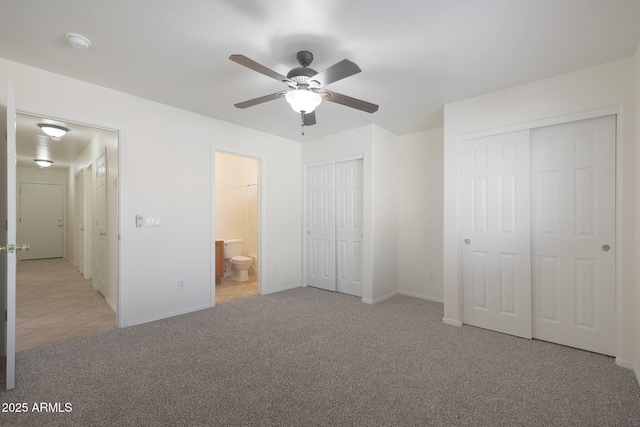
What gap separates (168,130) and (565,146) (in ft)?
13.6

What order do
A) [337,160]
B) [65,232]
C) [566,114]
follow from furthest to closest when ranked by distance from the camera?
[65,232] < [337,160] < [566,114]

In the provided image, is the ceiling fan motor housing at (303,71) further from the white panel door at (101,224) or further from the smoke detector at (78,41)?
the white panel door at (101,224)

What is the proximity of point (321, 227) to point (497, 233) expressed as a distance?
8.36 feet

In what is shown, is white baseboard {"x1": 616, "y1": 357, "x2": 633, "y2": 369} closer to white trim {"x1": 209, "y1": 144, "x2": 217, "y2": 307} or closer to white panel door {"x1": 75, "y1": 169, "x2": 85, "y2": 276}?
white trim {"x1": 209, "y1": 144, "x2": 217, "y2": 307}

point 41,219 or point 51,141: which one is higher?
point 51,141

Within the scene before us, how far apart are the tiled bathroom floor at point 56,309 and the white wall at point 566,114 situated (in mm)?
3897

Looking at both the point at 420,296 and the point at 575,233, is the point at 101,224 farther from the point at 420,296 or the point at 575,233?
the point at 575,233

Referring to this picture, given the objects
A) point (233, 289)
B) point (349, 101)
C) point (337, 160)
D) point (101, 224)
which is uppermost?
point (349, 101)

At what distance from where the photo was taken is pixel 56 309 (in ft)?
12.5

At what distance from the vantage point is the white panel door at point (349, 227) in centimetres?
441

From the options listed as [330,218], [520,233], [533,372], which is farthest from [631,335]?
[330,218]

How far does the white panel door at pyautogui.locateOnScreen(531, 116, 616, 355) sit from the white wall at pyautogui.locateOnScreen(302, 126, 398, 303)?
1.80 m

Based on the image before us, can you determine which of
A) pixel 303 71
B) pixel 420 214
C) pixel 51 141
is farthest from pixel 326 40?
pixel 51 141

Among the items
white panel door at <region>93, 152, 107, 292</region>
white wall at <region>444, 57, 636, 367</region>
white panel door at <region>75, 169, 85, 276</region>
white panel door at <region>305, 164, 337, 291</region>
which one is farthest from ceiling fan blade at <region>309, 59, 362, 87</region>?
white panel door at <region>75, 169, 85, 276</region>
